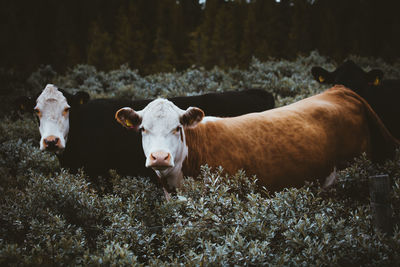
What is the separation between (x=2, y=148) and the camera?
6.95 meters

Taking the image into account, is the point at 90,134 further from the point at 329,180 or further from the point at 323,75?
the point at 323,75

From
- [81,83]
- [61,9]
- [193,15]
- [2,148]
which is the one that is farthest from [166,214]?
[193,15]

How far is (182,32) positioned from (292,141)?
32256 millimetres

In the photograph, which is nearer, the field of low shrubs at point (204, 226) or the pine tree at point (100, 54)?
the field of low shrubs at point (204, 226)

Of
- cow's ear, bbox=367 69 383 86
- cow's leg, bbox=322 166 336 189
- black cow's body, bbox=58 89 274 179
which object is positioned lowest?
cow's leg, bbox=322 166 336 189

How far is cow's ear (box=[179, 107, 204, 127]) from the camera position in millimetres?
3802

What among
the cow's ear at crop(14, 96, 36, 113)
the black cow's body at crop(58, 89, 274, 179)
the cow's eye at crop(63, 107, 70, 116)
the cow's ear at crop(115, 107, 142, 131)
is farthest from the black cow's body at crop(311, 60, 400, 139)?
the cow's ear at crop(14, 96, 36, 113)

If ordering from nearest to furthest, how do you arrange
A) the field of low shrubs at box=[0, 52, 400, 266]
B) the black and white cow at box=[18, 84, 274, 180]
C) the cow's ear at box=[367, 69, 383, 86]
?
the field of low shrubs at box=[0, 52, 400, 266] → the black and white cow at box=[18, 84, 274, 180] → the cow's ear at box=[367, 69, 383, 86]

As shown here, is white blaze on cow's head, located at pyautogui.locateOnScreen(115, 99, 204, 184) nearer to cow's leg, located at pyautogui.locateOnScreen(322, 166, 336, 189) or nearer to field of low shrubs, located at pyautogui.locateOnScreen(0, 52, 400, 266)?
field of low shrubs, located at pyautogui.locateOnScreen(0, 52, 400, 266)

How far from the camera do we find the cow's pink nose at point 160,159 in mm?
3279

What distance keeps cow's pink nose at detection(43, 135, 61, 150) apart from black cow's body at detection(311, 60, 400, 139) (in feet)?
15.3

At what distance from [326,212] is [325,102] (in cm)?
209

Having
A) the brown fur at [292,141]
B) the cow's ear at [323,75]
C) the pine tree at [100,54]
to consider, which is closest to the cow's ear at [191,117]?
the brown fur at [292,141]

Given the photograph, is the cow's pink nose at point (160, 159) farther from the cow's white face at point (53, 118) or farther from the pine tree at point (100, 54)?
the pine tree at point (100, 54)
